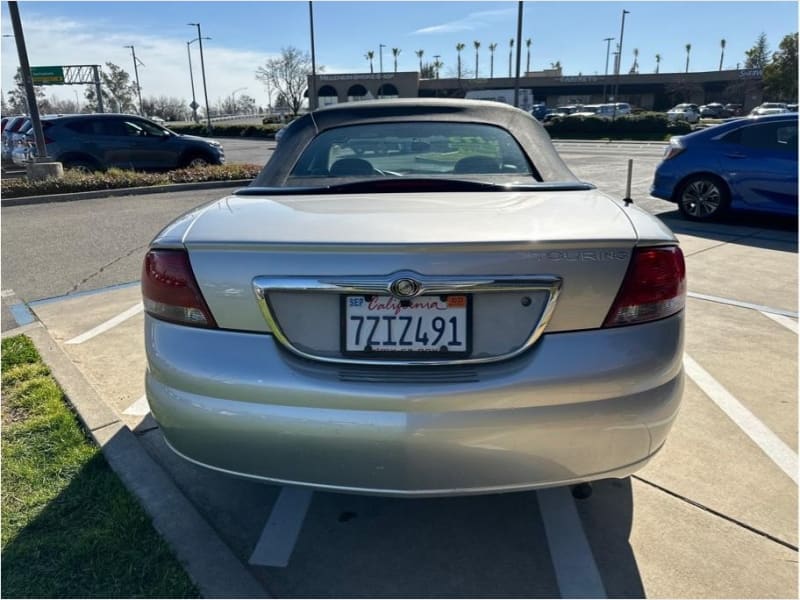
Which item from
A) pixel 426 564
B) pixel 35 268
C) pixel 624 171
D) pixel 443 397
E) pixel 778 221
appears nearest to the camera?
pixel 443 397

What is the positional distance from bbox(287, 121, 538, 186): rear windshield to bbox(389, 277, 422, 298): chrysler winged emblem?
120 centimetres

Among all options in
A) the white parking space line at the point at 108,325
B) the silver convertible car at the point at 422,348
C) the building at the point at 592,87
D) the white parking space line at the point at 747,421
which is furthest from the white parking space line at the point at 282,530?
the building at the point at 592,87

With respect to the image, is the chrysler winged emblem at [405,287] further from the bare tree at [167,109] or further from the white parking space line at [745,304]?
the bare tree at [167,109]

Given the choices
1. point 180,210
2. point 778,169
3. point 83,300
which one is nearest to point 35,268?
point 83,300

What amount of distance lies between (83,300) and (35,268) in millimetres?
1583

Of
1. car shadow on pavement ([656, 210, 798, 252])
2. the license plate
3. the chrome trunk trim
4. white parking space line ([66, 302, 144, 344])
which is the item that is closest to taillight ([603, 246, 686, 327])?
the chrome trunk trim

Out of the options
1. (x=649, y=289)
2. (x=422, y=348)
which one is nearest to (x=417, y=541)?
(x=422, y=348)

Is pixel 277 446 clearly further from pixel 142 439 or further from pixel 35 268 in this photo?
pixel 35 268

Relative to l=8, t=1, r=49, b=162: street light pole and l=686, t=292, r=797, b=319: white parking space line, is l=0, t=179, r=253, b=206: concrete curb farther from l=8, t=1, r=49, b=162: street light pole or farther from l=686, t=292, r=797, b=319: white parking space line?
l=686, t=292, r=797, b=319: white parking space line

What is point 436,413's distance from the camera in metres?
1.83

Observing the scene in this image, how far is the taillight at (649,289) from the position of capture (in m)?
1.93

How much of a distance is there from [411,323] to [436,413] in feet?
0.93

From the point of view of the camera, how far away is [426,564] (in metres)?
2.26

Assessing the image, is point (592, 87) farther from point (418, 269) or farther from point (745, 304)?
point (418, 269)
